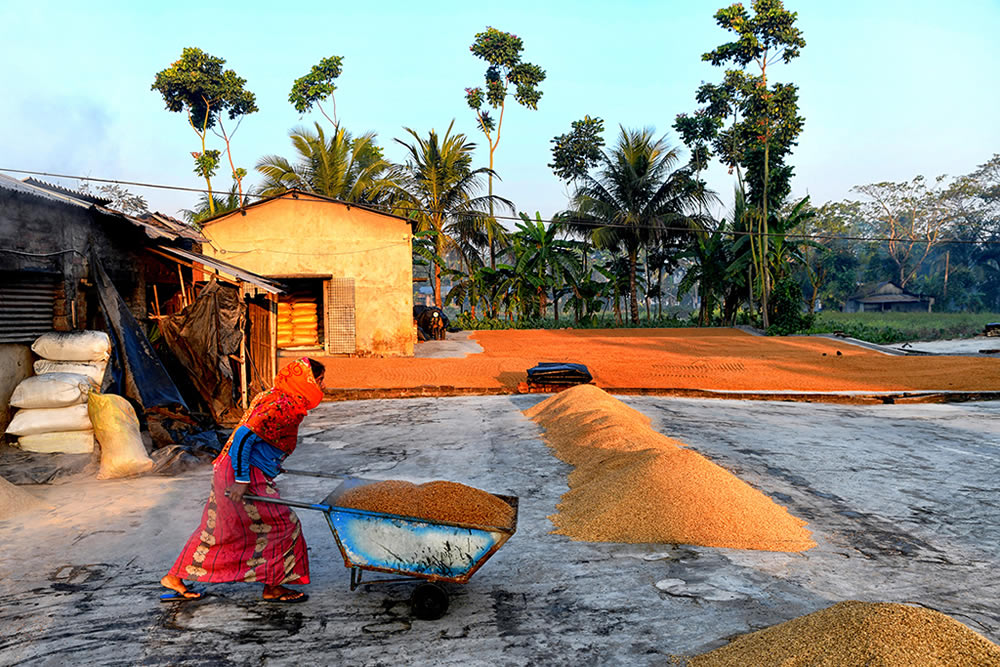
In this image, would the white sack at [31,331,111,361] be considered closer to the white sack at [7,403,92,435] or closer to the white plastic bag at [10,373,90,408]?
the white plastic bag at [10,373,90,408]

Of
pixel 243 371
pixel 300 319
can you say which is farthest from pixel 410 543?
pixel 300 319

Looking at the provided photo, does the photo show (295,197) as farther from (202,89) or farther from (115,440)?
(202,89)

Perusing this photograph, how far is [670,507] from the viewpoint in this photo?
526 cm

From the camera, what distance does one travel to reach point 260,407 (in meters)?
4.02

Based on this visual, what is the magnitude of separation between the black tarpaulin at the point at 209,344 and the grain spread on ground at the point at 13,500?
3.59 metres

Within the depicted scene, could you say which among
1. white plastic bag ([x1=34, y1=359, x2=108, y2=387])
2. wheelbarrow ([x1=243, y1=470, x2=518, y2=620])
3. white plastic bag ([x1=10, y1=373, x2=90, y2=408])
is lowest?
wheelbarrow ([x1=243, y1=470, x2=518, y2=620])

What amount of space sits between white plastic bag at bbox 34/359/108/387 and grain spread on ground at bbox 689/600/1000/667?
743 centimetres

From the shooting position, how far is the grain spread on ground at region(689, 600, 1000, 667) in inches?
106

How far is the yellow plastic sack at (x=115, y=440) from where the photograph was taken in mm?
7082

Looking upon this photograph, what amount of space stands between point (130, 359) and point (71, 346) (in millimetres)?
692

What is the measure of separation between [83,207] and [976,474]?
1137cm

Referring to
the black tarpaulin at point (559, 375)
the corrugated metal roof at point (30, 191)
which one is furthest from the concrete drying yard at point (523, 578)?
the black tarpaulin at point (559, 375)

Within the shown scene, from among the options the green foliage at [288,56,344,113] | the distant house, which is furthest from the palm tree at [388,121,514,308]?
the distant house

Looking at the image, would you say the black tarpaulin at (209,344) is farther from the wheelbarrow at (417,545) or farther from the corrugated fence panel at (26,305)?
the wheelbarrow at (417,545)
